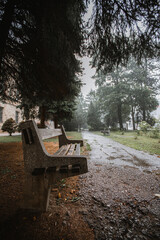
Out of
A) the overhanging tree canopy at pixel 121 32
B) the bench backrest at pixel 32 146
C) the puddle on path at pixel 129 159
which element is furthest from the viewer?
the puddle on path at pixel 129 159

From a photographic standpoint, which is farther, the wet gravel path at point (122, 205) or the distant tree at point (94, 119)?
the distant tree at point (94, 119)

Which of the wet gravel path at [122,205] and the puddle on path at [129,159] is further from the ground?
the wet gravel path at [122,205]

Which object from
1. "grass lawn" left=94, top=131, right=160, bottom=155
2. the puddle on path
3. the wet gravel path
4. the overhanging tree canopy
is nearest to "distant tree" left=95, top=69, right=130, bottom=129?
"grass lawn" left=94, top=131, right=160, bottom=155

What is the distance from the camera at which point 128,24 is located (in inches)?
101

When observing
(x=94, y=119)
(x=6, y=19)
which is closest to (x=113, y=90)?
(x=94, y=119)

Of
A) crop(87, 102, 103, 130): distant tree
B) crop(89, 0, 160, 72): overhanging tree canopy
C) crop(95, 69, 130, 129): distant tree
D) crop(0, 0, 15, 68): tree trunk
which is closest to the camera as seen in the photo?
crop(89, 0, 160, 72): overhanging tree canopy

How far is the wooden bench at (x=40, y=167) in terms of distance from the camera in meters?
1.28

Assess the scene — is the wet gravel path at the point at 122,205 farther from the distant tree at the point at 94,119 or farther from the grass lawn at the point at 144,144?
the distant tree at the point at 94,119

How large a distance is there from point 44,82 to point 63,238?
4338 millimetres

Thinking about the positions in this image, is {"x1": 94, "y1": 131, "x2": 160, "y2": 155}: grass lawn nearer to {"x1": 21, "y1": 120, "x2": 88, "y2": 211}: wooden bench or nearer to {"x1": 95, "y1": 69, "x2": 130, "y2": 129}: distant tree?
{"x1": 21, "y1": 120, "x2": 88, "y2": 211}: wooden bench

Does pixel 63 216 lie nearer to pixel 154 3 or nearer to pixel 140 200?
pixel 140 200

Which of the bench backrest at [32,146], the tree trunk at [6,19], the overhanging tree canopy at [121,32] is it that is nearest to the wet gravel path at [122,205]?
the bench backrest at [32,146]

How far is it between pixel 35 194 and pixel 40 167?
1.30 feet

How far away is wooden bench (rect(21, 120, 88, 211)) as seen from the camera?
1.28 metres
